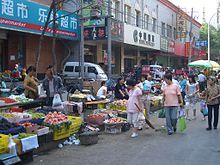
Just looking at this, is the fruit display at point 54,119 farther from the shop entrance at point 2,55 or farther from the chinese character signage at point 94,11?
the shop entrance at point 2,55

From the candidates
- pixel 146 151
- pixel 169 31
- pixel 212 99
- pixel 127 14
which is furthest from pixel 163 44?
pixel 146 151

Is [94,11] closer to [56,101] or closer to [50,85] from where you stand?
[50,85]

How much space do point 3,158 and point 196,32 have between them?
2169 inches

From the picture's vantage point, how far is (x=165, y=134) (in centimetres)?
1047

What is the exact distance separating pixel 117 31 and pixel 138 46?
584cm

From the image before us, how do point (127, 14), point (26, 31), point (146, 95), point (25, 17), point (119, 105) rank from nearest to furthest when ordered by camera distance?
point (146, 95), point (119, 105), point (25, 17), point (26, 31), point (127, 14)

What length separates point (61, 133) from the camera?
8977 millimetres

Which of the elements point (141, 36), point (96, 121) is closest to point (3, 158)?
point (96, 121)

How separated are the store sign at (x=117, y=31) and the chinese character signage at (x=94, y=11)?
2.98 feet

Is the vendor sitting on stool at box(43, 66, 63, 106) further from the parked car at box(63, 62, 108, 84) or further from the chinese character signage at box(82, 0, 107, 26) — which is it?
the parked car at box(63, 62, 108, 84)

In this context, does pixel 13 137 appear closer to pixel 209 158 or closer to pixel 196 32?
pixel 209 158

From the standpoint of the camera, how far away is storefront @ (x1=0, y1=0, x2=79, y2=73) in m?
17.6

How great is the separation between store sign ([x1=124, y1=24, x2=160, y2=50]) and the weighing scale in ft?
64.5

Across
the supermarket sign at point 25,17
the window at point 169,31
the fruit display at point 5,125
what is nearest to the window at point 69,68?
the supermarket sign at point 25,17
